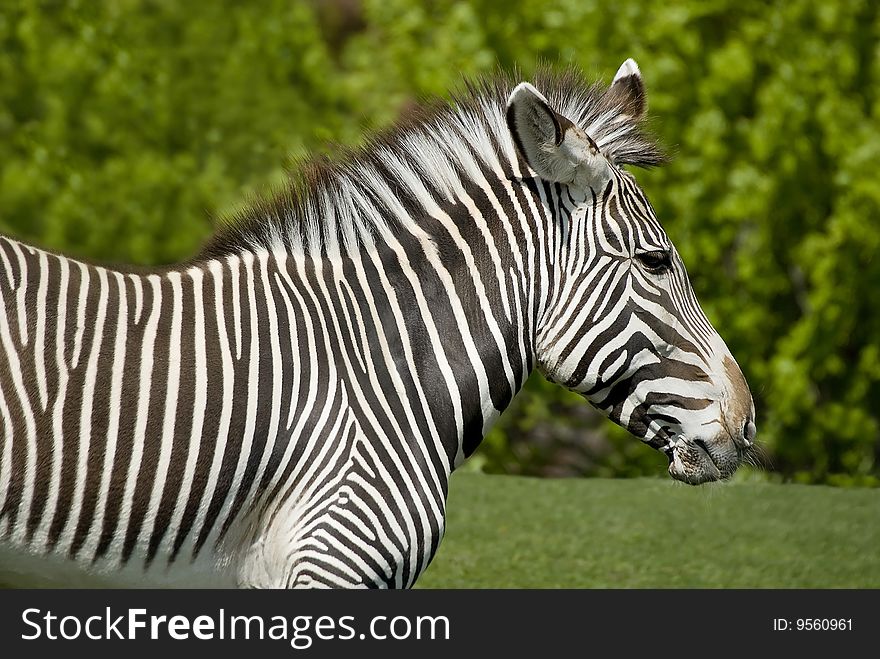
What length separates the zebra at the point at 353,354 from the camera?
3.28m

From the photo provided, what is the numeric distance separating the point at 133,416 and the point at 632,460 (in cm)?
746

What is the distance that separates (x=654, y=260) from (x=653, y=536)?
3.76 meters

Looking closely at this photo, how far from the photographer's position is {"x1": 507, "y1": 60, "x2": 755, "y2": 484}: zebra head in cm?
367

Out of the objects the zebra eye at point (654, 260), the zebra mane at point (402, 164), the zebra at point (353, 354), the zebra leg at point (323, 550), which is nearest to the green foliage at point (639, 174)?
the zebra mane at point (402, 164)

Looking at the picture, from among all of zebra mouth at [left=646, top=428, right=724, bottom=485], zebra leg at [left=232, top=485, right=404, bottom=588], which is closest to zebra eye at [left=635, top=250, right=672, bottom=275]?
zebra mouth at [left=646, top=428, right=724, bottom=485]

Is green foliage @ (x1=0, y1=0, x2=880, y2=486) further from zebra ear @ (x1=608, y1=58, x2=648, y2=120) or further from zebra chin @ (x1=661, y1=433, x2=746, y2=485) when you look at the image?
zebra chin @ (x1=661, y1=433, x2=746, y2=485)

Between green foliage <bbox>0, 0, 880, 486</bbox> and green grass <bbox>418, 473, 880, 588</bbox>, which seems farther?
green foliage <bbox>0, 0, 880, 486</bbox>

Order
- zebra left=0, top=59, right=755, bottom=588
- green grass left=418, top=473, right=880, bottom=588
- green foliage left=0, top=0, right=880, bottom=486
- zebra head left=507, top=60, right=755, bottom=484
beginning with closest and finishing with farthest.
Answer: zebra left=0, top=59, right=755, bottom=588
zebra head left=507, top=60, right=755, bottom=484
green grass left=418, top=473, right=880, bottom=588
green foliage left=0, top=0, right=880, bottom=486

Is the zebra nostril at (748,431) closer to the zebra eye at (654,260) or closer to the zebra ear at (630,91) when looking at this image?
the zebra eye at (654,260)

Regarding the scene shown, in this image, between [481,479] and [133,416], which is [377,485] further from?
[481,479]

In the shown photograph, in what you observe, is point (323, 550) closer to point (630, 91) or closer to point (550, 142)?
point (550, 142)

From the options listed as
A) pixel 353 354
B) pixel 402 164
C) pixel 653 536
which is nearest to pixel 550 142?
pixel 402 164

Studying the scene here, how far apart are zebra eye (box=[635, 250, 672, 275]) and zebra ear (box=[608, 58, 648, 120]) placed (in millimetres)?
584
